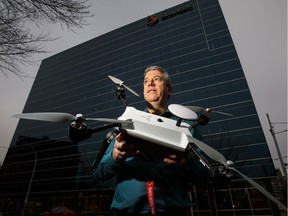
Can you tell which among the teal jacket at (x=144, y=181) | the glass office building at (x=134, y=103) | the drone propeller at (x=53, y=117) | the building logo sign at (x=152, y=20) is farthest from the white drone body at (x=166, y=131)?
the building logo sign at (x=152, y=20)

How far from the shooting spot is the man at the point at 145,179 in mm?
1443

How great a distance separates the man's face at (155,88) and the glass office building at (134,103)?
1785 centimetres

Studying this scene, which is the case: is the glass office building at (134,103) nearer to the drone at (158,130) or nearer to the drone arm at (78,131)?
the drone at (158,130)

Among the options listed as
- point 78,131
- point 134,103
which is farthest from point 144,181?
point 134,103

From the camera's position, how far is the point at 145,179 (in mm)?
1629

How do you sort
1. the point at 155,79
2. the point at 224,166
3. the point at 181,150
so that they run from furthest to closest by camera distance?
the point at 155,79, the point at 181,150, the point at 224,166

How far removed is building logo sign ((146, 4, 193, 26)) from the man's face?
48159 mm

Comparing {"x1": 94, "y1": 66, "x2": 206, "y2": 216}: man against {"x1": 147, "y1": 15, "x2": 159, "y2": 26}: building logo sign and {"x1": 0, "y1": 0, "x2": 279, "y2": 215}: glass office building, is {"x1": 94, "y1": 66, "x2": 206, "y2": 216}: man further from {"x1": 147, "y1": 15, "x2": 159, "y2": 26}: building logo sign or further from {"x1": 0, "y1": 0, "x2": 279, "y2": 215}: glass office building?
{"x1": 147, "y1": 15, "x2": 159, "y2": 26}: building logo sign

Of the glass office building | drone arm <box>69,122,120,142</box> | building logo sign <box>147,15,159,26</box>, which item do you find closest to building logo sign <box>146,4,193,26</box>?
building logo sign <box>147,15,159,26</box>

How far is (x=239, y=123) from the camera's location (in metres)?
25.9

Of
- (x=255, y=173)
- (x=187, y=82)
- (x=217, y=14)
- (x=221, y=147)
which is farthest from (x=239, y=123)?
(x=217, y=14)

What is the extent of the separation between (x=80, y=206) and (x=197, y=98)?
27.4 m

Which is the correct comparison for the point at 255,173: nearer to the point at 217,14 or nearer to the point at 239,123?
the point at 239,123

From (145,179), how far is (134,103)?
3398cm
